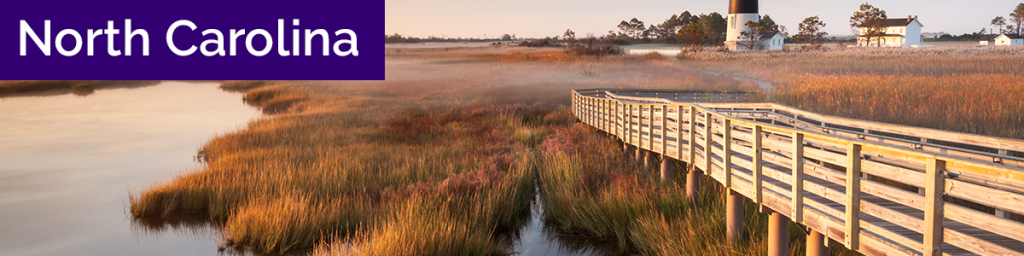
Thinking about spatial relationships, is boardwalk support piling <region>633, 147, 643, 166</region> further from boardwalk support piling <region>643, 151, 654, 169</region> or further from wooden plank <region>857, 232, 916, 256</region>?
wooden plank <region>857, 232, 916, 256</region>

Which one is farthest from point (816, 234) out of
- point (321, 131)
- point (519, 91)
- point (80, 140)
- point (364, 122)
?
point (519, 91)

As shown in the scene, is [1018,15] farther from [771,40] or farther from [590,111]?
[590,111]

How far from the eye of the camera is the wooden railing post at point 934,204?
468 cm

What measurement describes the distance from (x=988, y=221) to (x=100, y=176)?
20904 mm

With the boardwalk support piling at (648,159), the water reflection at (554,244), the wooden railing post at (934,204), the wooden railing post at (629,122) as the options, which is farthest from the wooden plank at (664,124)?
the wooden railing post at (934,204)

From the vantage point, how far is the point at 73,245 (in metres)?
12.0

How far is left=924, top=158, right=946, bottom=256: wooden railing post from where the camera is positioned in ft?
15.4

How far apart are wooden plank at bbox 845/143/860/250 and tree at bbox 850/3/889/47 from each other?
7633 cm

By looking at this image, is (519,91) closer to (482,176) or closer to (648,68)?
(648,68)

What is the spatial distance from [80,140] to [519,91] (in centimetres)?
2355

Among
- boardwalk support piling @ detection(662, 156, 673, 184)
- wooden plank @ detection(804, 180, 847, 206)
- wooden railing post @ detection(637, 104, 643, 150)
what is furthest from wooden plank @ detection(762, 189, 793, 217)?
wooden railing post @ detection(637, 104, 643, 150)

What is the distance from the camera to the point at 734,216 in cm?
880

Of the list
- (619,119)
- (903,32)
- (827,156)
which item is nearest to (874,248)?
(827,156)

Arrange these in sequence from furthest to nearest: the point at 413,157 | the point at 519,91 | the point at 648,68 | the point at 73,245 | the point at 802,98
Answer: the point at 648,68, the point at 519,91, the point at 802,98, the point at 413,157, the point at 73,245
